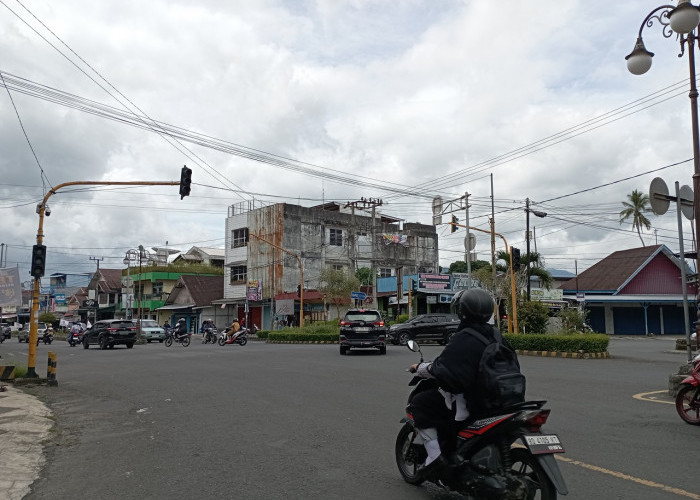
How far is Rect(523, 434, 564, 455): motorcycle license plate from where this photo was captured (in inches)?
156

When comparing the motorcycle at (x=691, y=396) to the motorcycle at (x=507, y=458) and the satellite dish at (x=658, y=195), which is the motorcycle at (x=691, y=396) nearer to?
the satellite dish at (x=658, y=195)

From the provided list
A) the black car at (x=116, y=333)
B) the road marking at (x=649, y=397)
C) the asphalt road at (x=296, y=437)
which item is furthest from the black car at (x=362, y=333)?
the black car at (x=116, y=333)

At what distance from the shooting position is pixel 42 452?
7238mm

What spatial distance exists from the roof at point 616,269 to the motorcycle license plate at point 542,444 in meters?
45.6

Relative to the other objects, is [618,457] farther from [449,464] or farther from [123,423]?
[123,423]

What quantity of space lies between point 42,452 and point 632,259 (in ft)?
161

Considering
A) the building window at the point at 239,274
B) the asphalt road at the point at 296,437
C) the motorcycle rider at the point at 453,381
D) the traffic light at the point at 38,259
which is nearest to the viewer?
the motorcycle rider at the point at 453,381

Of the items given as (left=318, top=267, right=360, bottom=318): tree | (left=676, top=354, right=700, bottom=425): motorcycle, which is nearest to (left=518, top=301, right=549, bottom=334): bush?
(left=676, top=354, right=700, bottom=425): motorcycle

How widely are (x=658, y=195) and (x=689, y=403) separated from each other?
14.1 feet

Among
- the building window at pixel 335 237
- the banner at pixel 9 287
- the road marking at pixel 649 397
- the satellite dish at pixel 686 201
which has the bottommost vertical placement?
the road marking at pixel 649 397

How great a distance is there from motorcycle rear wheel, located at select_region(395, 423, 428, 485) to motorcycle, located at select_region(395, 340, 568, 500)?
587 millimetres

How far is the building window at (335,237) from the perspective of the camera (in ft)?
179

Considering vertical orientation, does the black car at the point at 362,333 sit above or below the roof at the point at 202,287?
below

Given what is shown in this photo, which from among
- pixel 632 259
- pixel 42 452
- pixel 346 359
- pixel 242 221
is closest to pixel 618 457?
pixel 42 452
